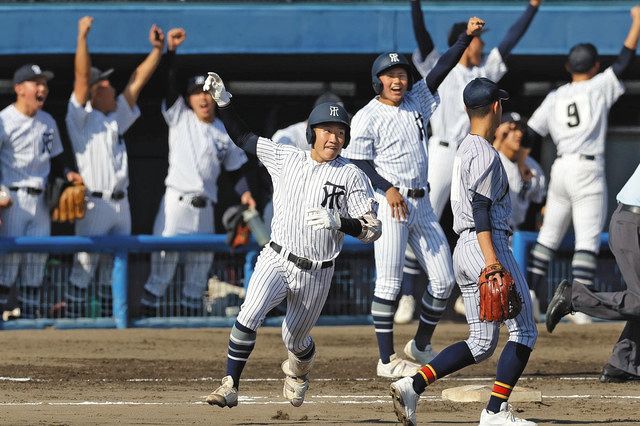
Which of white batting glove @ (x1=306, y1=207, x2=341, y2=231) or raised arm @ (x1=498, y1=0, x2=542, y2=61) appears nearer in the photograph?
white batting glove @ (x1=306, y1=207, x2=341, y2=231)

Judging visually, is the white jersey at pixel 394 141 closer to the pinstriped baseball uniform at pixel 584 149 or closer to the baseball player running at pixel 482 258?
the baseball player running at pixel 482 258

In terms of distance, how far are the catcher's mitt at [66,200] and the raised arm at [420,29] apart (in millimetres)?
2906

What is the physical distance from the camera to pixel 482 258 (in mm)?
6703

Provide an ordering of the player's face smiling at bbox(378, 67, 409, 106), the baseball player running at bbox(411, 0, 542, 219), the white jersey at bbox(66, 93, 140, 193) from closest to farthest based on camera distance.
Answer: the player's face smiling at bbox(378, 67, 409, 106)
the baseball player running at bbox(411, 0, 542, 219)
the white jersey at bbox(66, 93, 140, 193)

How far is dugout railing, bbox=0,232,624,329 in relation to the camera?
1152cm

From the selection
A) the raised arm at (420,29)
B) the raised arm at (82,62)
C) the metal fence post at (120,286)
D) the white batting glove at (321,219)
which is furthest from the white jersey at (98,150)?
the white batting glove at (321,219)

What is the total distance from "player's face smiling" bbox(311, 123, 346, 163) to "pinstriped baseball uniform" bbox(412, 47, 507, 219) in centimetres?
393

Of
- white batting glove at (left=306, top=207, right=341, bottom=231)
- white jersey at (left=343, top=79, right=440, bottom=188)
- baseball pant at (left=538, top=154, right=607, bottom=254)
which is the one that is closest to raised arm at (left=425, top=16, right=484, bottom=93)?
white jersey at (left=343, top=79, right=440, bottom=188)

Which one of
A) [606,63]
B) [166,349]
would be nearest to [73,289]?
[166,349]

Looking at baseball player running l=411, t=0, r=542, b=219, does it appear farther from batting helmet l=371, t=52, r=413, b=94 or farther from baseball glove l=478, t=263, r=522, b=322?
baseball glove l=478, t=263, r=522, b=322

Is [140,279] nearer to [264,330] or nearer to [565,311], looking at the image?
[264,330]

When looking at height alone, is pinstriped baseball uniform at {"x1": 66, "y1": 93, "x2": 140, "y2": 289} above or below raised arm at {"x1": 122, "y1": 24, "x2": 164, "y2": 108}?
below

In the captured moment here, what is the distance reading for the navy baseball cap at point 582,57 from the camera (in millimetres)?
11297

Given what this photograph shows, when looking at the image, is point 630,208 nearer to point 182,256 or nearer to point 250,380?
point 250,380
